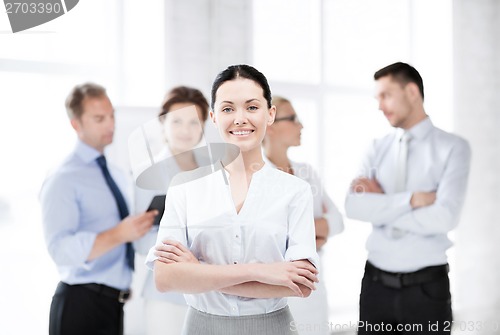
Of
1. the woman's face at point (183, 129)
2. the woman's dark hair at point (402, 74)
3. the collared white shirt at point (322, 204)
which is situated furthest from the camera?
the woman's dark hair at point (402, 74)

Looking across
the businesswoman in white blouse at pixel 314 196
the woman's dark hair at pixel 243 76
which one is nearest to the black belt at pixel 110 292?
the businesswoman in white blouse at pixel 314 196

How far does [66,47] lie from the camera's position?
119cm

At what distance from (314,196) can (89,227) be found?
0.53 meters

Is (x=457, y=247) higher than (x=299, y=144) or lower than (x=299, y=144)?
lower

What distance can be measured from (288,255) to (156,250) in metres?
0.24

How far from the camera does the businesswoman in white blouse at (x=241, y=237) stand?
2.95 feet

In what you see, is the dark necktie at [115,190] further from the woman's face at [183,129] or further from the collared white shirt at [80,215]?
the woman's face at [183,129]

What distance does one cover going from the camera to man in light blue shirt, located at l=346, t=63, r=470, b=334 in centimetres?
129

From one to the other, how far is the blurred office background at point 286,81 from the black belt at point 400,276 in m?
0.03

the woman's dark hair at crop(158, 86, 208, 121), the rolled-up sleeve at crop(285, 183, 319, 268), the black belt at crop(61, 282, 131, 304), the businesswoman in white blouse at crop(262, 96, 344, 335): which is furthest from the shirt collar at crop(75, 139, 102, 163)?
the rolled-up sleeve at crop(285, 183, 319, 268)

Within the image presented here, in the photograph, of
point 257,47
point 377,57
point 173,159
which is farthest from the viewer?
point 377,57

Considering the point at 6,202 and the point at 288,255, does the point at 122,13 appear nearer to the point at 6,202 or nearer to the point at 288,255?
the point at 6,202

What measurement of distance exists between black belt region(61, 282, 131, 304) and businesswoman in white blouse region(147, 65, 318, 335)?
0.94 ft

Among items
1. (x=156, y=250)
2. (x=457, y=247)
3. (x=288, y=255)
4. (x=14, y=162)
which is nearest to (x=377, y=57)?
(x=457, y=247)
